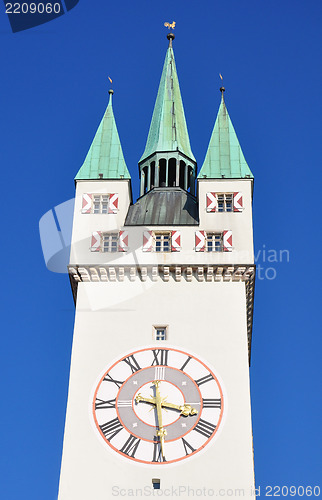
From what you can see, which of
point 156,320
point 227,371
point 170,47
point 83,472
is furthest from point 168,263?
point 170,47

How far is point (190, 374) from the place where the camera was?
31.0m

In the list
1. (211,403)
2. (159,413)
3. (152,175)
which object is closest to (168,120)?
(152,175)

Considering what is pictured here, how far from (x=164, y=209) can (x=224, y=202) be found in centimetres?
223

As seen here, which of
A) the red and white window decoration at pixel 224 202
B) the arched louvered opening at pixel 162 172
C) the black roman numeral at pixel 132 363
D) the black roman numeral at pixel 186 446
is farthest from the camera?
the arched louvered opening at pixel 162 172

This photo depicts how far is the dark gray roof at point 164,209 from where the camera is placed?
35031mm

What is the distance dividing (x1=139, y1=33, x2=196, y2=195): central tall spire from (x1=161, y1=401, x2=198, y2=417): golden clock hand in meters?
9.78

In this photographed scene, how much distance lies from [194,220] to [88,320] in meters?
5.31

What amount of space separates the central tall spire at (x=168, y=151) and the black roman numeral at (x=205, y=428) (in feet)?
34.1

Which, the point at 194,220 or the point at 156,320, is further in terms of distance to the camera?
the point at 194,220

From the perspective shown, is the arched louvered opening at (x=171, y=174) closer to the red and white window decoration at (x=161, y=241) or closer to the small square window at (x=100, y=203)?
the small square window at (x=100, y=203)

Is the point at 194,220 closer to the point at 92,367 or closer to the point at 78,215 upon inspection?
the point at 78,215

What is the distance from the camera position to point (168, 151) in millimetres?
38188

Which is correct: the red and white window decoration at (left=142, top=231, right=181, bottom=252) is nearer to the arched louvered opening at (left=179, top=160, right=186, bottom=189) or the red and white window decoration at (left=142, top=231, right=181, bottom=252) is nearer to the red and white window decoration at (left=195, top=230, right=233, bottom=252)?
the red and white window decoration at (left=195, top=230, right=233, bottom=252)

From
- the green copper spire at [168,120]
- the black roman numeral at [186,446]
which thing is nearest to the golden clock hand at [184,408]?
the black roman numeral at [186,446]
